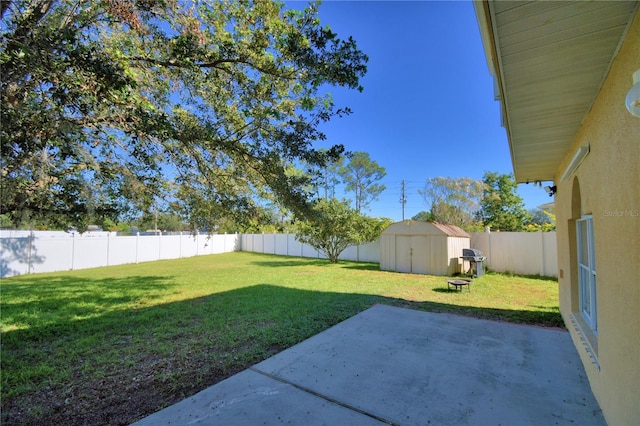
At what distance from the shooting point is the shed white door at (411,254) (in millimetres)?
12484

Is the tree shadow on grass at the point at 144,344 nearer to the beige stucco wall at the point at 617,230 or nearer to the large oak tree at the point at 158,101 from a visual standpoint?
the large oak tree at the point at 158,101

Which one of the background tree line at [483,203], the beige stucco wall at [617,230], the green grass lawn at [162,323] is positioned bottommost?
the green grass lawn at [162,323]

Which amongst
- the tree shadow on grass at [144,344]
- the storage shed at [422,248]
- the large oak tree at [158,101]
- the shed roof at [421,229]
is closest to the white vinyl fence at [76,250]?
the tree shadow on grass at [144,344]

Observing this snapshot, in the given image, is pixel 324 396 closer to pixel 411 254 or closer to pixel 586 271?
pixel 586 271

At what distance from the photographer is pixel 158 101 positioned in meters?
4.71

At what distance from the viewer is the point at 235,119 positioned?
4.70 metres

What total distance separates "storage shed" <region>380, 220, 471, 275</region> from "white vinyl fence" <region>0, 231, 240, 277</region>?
8.27 meters

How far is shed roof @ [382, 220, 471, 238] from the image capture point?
12.1 meters

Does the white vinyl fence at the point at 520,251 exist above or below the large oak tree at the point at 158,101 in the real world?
below

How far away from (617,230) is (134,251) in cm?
1976

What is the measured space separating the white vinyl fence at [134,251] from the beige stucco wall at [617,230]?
26.3 ft

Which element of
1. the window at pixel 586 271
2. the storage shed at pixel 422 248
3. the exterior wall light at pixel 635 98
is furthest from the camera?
the storage shed at pixel 422 248

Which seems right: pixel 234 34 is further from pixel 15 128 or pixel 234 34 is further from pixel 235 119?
pixel 15 128

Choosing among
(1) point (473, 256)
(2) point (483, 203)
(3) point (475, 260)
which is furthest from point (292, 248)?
(2) point (483, 203)
